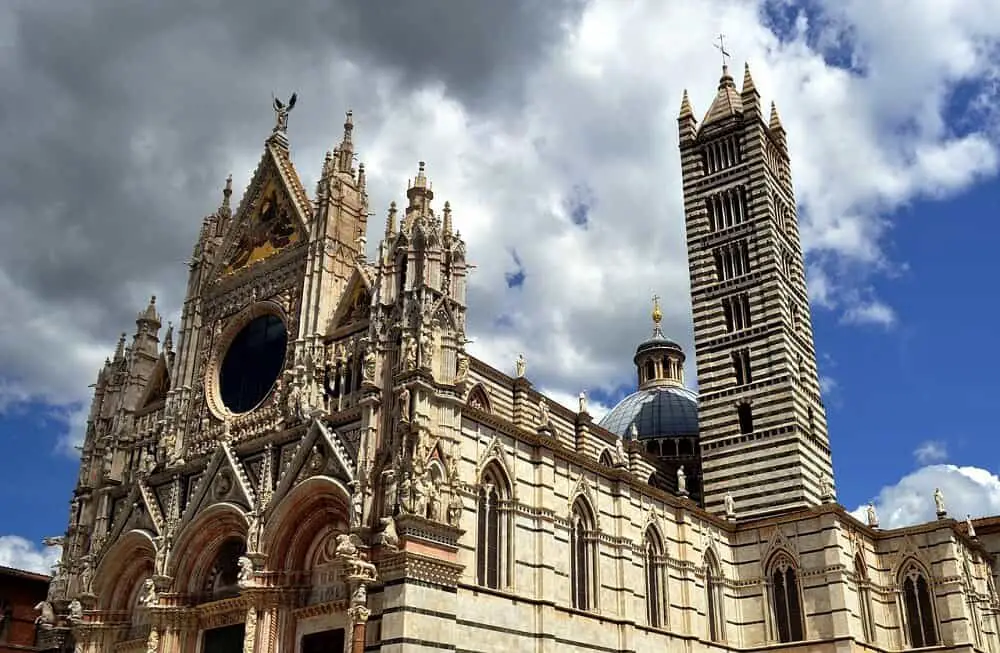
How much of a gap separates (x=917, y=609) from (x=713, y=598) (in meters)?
7.18

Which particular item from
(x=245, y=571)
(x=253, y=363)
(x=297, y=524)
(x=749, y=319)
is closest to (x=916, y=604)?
(x=749, y=319)

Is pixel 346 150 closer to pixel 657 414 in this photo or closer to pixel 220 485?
pixel 220 485

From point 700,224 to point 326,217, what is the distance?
17054 mm

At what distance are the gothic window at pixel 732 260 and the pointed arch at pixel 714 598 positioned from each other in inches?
457

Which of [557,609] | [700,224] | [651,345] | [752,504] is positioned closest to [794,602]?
[752,504]

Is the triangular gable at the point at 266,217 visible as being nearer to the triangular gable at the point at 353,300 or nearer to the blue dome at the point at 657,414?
the triangular gable at the point at 353,300

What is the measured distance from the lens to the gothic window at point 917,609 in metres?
31.7

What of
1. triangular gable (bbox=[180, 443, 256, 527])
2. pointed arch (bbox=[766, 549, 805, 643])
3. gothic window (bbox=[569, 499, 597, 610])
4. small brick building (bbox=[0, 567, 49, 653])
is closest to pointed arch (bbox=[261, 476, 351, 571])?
triangular gable (bbox=[180, 443, 256, 527])

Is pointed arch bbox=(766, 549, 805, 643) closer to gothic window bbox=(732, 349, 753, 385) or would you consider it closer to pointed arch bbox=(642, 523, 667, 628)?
pointed arch bbox=(642, 523, 667, 628)

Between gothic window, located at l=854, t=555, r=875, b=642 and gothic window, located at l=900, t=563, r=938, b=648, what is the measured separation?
1.52 m

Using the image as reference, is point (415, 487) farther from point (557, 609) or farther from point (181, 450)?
point (181, 450)

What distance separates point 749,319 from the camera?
36.8 m

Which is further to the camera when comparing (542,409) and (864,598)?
(542,409)

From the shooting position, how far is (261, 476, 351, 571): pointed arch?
77.6 feet
